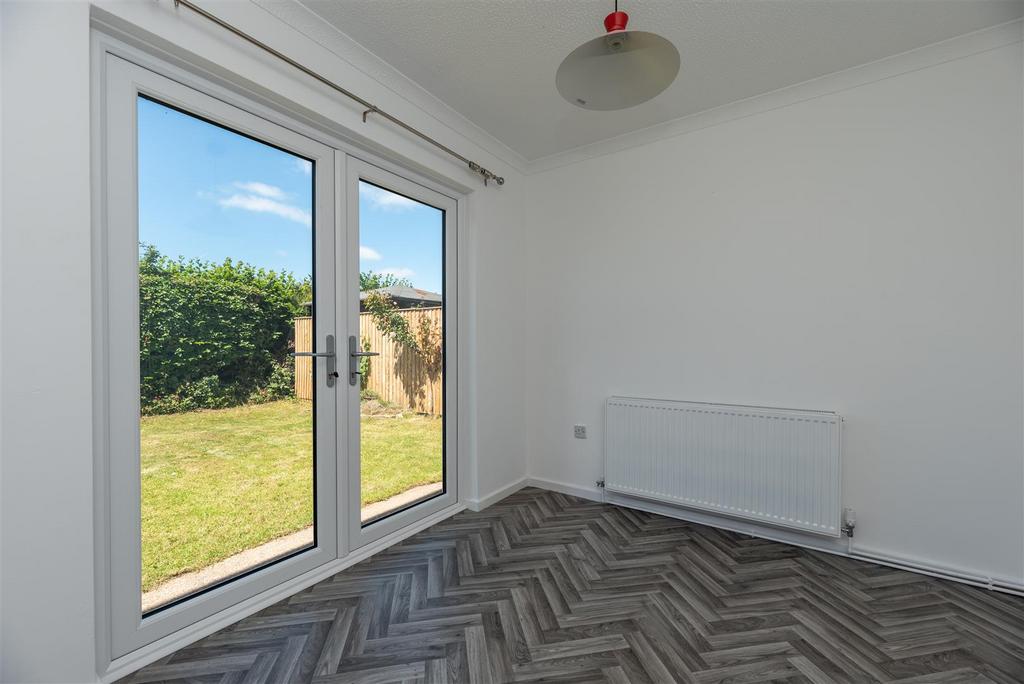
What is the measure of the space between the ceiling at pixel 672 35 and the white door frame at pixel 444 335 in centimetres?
61

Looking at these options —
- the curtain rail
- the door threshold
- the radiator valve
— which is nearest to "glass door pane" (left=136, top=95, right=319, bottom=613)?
the door threshold

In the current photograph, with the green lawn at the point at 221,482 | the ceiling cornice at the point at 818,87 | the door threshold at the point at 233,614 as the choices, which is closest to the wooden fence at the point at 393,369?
the green lawn at the point at 221,482

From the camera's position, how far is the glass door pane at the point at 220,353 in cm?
172

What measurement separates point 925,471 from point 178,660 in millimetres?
3524

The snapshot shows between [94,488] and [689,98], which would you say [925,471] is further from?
[94,488]

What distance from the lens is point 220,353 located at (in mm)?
1902

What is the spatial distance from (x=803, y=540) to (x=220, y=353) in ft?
10.7

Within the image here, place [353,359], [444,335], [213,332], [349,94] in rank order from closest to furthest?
[213,332] < [349,94] < [353,359] < [444,335]

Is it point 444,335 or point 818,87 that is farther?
point 444,335

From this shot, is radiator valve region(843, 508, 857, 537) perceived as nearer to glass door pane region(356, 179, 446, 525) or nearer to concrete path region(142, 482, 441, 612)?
glass door pane region(356, 179, 446, 525)

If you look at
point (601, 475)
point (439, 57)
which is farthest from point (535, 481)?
point (439, 57)

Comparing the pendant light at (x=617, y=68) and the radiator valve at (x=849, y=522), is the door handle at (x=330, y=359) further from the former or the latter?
the radiator valve at (x=849, y=522)

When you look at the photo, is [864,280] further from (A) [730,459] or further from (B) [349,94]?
(B) [349,94]

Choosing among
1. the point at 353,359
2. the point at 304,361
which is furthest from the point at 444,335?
the point at 304,361
